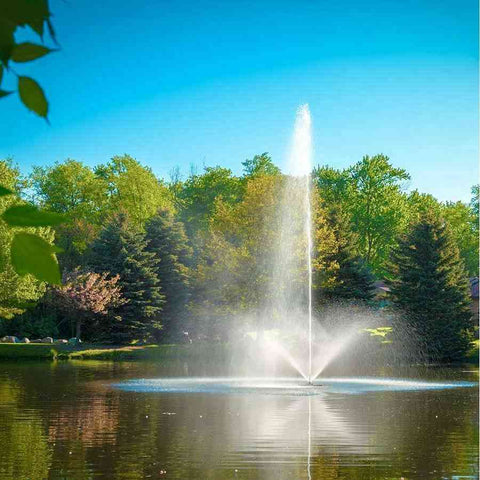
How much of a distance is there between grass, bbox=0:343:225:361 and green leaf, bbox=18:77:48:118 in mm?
42255

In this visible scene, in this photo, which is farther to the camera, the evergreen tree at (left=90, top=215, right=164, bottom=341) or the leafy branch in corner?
the evergreen tree at (left=90, top=215, right=164, bottom=341)

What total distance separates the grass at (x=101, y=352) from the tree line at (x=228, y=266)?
2284 mm

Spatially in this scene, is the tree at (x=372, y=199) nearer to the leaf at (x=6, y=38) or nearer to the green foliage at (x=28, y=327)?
the green foliage at (x=28, y=327)

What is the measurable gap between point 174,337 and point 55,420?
37862 millimetres

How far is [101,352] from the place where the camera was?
144 ft

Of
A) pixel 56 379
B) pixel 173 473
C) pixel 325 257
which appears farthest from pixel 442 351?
pixel 173 473

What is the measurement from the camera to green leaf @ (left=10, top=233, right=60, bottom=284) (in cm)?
103

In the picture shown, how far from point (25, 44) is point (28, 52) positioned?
0.02 metres

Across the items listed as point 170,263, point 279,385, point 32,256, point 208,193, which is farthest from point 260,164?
point 32,256

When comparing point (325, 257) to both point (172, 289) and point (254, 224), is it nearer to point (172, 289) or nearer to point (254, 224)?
point (254, 224)

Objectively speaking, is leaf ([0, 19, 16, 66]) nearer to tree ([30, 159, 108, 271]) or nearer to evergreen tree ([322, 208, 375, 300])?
evergreen tree ([322, 208, 375, 300])

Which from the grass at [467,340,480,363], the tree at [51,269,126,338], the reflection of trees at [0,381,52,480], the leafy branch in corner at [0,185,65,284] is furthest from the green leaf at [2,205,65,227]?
the tree at [51,269,126,338]

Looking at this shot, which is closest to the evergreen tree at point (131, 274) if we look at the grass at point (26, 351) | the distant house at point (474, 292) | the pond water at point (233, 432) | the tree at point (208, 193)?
the grass at point (26, 351)

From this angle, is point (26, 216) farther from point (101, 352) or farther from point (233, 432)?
point (101, 352)
